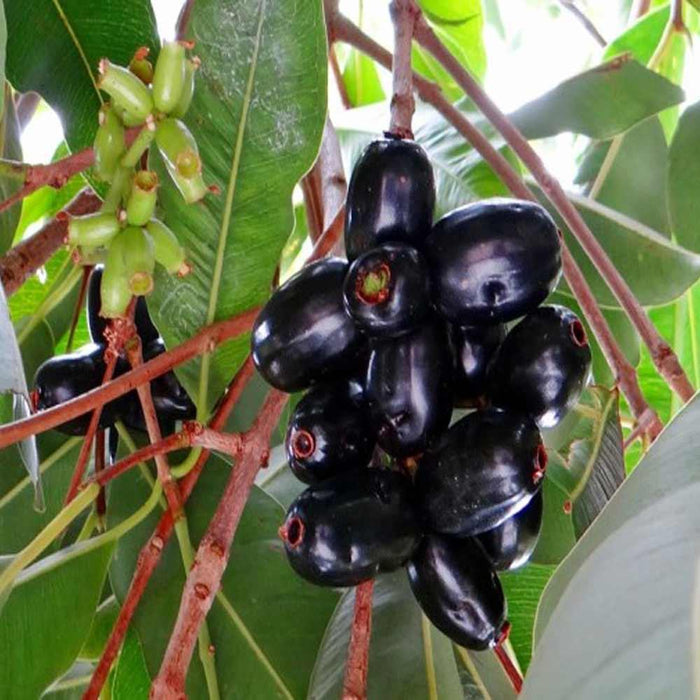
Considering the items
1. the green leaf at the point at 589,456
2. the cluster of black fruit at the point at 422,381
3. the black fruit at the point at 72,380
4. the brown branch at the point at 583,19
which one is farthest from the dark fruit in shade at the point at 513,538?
the brown branch at the point at 583,19

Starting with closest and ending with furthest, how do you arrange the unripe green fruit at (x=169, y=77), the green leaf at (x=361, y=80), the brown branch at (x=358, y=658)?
the brown branch at (x=358, y=658) < the unripe green fruit at (x=169, y=77) < the green leaf at (x=361, y=80)

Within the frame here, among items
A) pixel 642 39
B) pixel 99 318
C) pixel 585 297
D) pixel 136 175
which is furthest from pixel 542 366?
pixel 642 39

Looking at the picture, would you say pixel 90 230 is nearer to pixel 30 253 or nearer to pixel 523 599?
pixel 30 253

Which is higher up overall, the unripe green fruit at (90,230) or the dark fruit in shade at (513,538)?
the unripe green fruit at (90,230)

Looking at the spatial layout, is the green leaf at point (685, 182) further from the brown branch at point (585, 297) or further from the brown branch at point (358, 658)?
the brown branch at point (358, 658)

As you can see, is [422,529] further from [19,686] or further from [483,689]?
[19,686]

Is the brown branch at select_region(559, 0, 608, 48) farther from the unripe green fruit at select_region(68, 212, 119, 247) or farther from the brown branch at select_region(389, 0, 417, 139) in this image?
the unripe green fruit at select_region(68, 212, 119, 247)

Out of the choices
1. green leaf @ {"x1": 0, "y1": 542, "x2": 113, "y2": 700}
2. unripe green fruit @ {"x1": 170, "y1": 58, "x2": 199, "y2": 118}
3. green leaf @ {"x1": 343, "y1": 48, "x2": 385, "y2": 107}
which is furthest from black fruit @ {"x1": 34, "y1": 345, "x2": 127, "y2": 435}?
green leaf @ {"x1": 343, "y1": 48, "x2": 385, "y2": 107}

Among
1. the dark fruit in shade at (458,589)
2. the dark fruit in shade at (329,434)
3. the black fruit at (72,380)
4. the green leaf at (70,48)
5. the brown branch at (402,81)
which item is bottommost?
the dark fruit in shade at (458,589)
